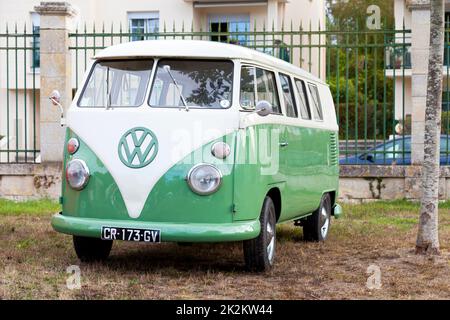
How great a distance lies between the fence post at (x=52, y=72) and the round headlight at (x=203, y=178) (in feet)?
25.0

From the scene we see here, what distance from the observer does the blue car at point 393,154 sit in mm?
13828

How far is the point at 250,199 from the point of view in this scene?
723 cm

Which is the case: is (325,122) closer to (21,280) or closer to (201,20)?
(21,280)

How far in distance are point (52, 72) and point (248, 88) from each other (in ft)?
24.6

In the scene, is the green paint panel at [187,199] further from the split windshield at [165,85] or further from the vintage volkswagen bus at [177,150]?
the split windshield at [165,85]

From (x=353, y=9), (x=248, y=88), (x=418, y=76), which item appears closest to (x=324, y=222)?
(x=248, y=88)

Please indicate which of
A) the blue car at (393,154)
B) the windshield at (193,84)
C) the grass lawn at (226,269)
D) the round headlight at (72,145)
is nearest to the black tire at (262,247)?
the grass lawn at (226,269)

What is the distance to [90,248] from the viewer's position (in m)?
7.99

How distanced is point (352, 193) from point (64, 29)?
593 cm

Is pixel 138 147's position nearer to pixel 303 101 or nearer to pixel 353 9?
pixel 303 101

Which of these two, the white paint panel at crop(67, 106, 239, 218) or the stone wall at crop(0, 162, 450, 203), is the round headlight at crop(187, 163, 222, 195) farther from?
the stone wall at crop(0, 162, 450, 203)

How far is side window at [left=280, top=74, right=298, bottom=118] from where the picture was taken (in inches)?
333

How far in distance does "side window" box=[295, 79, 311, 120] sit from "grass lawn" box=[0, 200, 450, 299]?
1588mm
